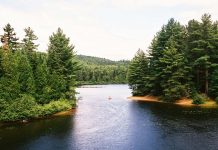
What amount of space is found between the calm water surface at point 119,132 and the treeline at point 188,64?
15.0m

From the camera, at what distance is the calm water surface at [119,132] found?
1270 inches

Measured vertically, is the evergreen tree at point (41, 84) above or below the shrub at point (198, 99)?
above

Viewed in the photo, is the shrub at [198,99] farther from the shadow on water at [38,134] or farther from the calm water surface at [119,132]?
the shadow on water at [38,134]

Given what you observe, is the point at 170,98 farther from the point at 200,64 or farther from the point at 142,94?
the point at 142,94

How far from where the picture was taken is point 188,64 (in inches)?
2795

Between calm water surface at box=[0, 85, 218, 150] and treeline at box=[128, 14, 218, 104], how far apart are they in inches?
590

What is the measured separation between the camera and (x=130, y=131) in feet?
129

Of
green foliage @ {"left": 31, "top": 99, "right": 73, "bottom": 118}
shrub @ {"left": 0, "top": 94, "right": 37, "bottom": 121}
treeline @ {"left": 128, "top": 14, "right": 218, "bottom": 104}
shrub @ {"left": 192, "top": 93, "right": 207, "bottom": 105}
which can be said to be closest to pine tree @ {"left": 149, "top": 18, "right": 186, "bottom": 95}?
treeline @ {"left": 128, "top": 14, "right": 218, "bottom": 104}

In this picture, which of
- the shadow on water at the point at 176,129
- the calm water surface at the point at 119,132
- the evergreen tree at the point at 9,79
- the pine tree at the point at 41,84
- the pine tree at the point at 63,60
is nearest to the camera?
the calm water surface at the point at 119,132

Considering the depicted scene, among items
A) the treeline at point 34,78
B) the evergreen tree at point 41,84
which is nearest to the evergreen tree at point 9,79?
the treeline at point 34,78

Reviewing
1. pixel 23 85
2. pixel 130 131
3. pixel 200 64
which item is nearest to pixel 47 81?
pixel 23 85

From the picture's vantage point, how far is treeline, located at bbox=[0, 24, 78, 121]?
4375 cm

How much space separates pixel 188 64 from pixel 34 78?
36.2 m

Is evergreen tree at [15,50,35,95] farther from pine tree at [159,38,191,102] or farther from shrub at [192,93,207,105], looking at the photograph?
shrub at [192,93,207,105]
